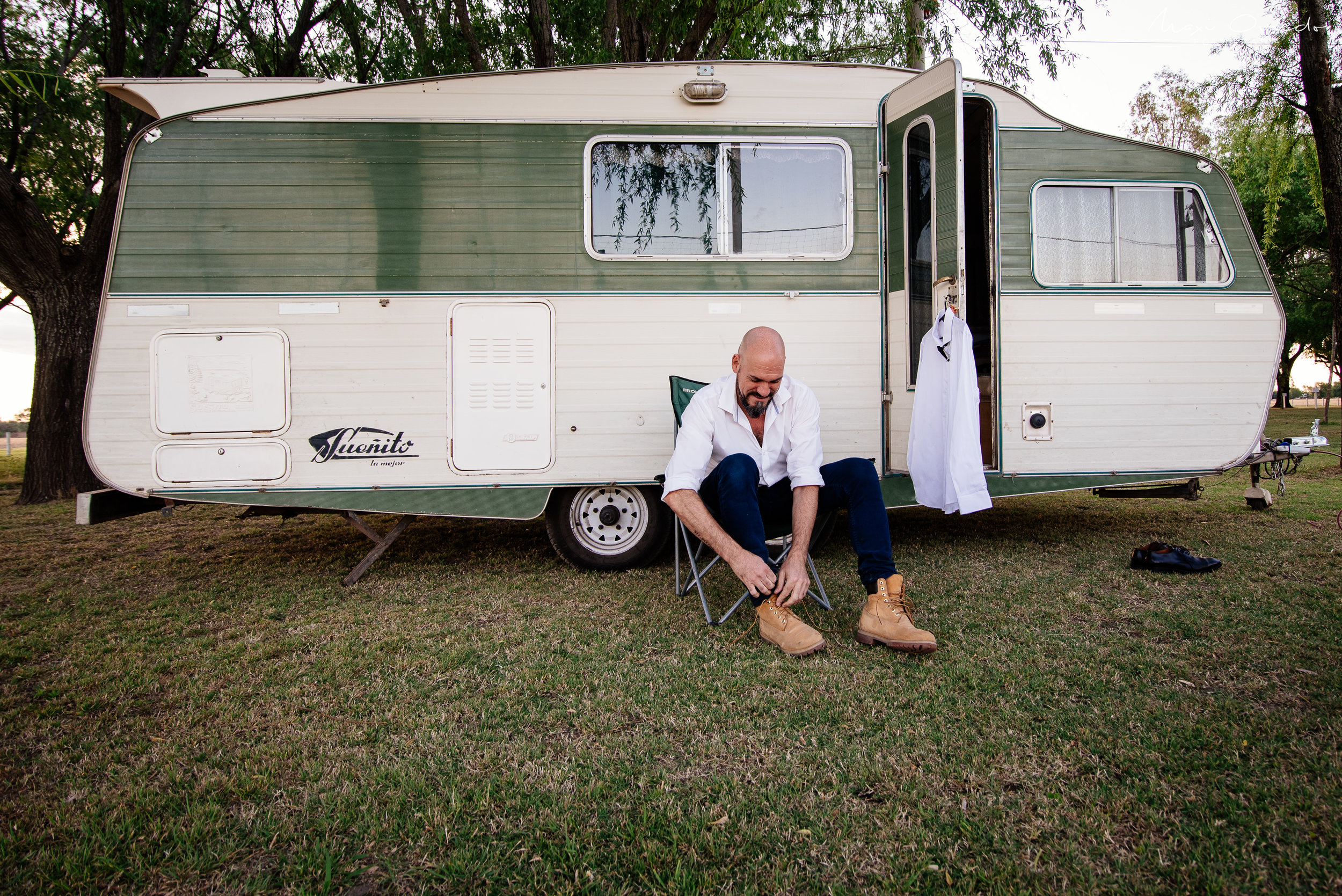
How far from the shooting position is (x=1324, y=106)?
736 centimetres

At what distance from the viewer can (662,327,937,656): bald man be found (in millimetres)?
2939

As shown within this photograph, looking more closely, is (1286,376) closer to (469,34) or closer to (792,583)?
(469,34)

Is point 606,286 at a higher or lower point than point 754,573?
higher

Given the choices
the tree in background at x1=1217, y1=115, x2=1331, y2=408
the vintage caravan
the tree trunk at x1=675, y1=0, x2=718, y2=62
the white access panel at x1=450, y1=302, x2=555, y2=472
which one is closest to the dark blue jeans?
the vintage caravan

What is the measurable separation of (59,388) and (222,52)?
191 inches

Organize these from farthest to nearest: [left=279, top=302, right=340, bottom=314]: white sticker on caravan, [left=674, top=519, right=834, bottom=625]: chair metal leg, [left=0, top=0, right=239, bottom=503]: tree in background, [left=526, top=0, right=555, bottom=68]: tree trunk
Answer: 1. [left=526, top=0, right=555, bottom=68]: tree trunk
2. [left=0, top=0, right=239, bottom=503]: tree in background
3. [left=279, top=302, right=340, bottom=314]: white sticker on caravan
4. [left=674, top=519, right=834, bottom=625]: chair metal leg

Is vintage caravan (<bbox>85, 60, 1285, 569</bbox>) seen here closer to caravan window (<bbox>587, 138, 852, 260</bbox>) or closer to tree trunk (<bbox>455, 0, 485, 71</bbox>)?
caravan window (<bbox>587, 138, 852, 260</bbox>)

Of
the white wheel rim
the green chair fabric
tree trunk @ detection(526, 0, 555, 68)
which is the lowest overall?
the white wheel rim

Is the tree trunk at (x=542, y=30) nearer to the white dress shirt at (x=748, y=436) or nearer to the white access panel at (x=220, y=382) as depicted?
the white access panel at (x=220, y=382)

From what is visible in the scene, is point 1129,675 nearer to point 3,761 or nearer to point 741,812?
point 741,812

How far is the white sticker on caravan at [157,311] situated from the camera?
404cm

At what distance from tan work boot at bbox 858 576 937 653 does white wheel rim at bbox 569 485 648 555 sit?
173 cm

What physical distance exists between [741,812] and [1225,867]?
1.06 m

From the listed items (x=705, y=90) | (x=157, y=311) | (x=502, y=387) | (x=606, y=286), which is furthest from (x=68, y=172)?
(x=705, y=90)
